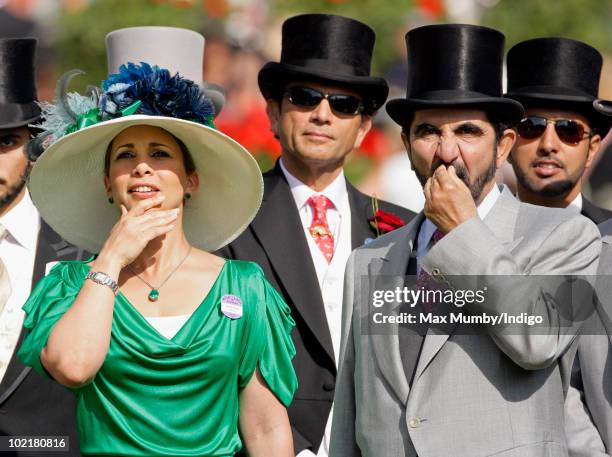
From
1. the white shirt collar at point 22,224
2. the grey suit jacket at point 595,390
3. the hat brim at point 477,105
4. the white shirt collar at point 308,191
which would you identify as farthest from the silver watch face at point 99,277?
the white shirt collar at point 308,191

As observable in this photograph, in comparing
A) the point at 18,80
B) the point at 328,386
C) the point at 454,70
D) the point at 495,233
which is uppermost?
the point at 18,80

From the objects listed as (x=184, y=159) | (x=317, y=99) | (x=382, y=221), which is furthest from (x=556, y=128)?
(x=184, y=159)

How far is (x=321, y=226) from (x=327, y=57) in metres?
0.85

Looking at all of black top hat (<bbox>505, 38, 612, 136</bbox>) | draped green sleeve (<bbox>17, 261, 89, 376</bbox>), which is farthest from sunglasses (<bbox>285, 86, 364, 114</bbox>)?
draped green sleeve (<bbox>17, 261, 89, 376</bbox>)

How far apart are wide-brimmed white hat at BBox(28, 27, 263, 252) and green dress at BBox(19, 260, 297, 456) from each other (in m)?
0.44

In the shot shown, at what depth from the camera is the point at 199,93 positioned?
17.8ft

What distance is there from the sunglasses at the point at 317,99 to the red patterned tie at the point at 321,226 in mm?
438

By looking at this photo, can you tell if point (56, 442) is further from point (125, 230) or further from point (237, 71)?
point (237, 71)

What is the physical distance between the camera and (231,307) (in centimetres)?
519

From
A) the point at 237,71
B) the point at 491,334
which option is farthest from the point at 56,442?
the point at 237,71

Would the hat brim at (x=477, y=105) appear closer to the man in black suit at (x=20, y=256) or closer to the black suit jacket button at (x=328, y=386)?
the black suit jacket button at (x=328, y=386)

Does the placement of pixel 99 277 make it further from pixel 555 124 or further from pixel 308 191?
pixel 555 124

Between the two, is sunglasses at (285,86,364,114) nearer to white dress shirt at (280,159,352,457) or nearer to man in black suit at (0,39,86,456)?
white dress shirt at (280,159,352,457)

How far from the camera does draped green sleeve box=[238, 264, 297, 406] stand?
5.21 meters
